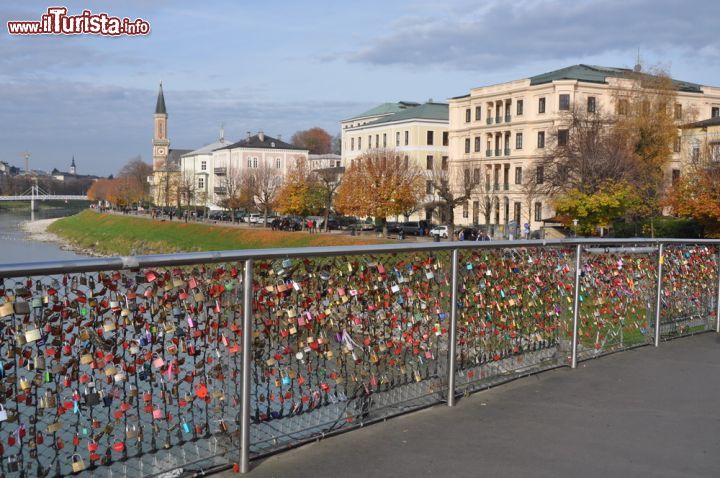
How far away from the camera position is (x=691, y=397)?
7066mm

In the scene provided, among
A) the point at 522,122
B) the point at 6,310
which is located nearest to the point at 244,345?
the point at 6,310

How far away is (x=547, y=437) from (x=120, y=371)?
10.5 ft

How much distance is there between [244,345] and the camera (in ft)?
16.1

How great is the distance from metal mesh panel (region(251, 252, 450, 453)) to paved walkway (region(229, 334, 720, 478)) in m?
0.24

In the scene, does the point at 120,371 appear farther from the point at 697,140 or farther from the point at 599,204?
the point at 697,140

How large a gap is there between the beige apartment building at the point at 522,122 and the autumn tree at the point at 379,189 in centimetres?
835

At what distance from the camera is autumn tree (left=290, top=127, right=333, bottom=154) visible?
145925 millimetres

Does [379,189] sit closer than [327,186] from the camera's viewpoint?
Yes

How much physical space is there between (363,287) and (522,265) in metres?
2.45

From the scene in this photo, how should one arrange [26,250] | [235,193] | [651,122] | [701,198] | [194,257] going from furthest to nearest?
[235,193]
[26,250]
[651,122]
[701,198]
[194,257]

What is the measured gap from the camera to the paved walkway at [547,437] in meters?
4.97

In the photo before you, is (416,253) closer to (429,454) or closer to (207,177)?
(429,454)

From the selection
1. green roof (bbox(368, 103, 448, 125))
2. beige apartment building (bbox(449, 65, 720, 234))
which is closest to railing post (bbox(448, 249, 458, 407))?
beige apartment building (bbox(449, 65, 720, 234))

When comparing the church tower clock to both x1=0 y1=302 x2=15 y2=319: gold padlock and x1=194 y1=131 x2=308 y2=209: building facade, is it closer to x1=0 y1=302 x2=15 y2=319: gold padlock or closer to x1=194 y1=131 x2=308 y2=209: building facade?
x1=194 y1=131 x2=308 y2=209: building facade
